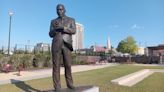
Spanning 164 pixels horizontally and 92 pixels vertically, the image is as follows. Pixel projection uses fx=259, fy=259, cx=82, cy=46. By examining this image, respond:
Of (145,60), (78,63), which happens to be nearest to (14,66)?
(78,63)

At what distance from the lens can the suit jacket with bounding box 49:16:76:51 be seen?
26.6ft

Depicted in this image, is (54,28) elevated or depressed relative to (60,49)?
elevated

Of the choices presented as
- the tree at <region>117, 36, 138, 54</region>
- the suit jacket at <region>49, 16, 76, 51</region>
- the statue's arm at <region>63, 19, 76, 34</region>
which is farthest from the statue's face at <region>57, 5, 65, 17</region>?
the tree at <region>117, 36, 138, 54</region>

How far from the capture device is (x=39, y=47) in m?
34.2

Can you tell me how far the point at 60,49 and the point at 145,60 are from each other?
167ft

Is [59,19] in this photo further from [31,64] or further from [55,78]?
[31,64]

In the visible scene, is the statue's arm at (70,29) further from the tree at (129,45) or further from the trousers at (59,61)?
the tree at (129,45)

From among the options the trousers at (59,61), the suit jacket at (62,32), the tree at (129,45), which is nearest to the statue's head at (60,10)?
the suit jacket at (62,32)

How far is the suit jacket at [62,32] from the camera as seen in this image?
26.6 feet

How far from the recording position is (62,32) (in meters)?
8.12

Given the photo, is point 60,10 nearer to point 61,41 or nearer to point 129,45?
point 61,41

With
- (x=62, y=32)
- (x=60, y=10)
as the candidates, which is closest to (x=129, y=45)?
(x=60, y=10)

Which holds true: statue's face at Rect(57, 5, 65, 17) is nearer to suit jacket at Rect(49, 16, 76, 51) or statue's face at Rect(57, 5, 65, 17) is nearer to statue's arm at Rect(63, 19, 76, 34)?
suit jacket at Rect(49, 16, 76, 51)

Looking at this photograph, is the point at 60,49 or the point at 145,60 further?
the point at 145,60
